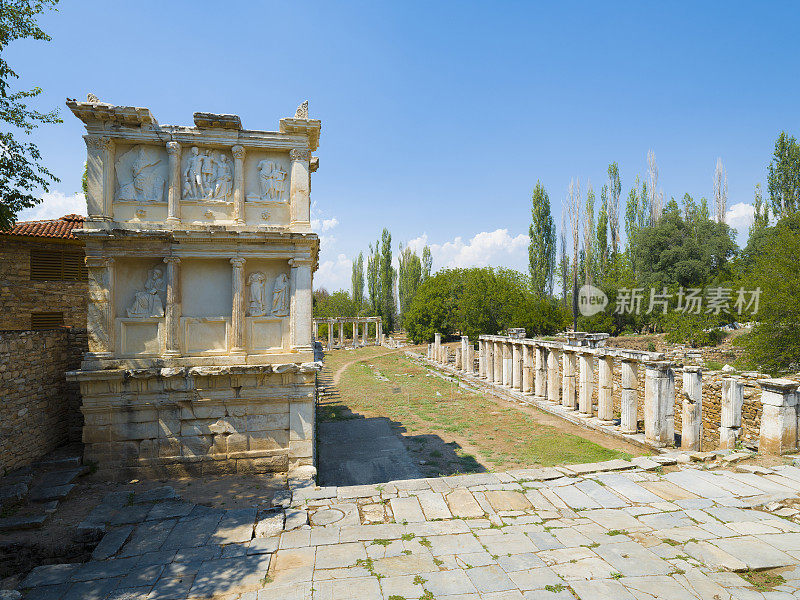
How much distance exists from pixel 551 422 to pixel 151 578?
445 inches

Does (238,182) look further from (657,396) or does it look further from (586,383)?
(586,383)

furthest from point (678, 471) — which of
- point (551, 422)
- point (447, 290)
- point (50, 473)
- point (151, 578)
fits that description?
point (447, 290)

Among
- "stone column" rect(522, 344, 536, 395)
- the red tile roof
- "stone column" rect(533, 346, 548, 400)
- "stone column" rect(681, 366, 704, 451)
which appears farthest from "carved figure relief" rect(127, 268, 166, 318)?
"stone column" rect(522, 344, 536, 395)

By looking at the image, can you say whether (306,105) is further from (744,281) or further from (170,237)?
(744,281)

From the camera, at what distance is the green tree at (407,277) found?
4922cm

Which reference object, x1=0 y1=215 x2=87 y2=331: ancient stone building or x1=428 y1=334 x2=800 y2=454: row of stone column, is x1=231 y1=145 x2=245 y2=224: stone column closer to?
x1=0 y1=215 x2=87 y2=331: ancient stone building

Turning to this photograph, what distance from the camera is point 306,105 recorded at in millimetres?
8234

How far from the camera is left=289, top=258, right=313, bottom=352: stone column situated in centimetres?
807

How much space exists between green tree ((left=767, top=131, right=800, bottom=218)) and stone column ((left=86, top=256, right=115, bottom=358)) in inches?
1811

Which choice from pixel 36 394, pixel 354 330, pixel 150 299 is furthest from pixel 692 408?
pixel 354 330

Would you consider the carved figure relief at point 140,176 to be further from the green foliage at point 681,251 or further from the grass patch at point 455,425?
the green foliage at point 681,251

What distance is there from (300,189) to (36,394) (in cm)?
647

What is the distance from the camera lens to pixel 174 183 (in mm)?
7867

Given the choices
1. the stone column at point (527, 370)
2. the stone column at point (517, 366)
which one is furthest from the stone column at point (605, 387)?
the stone column at point (517, 366)
